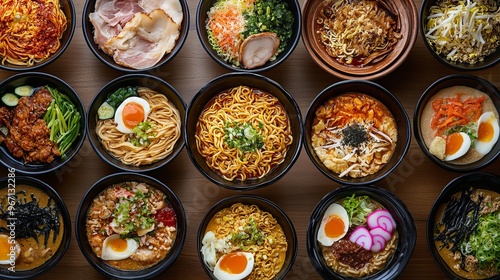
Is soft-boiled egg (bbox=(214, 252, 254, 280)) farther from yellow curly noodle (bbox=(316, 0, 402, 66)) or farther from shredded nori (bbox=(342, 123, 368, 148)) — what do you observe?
yellow curly noodle (bbox=(316, 0, 402, 66))

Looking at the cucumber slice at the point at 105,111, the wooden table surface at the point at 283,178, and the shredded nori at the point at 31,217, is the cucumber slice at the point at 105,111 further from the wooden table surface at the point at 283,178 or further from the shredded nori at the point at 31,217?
the shredded nori at the point at 31,217

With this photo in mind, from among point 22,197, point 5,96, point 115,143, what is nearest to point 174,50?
point 115,143

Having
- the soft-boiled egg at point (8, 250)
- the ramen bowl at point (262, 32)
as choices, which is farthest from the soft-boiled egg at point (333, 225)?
the soft-boiled egg at point (8, 250)

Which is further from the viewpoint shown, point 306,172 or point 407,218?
point 306,172

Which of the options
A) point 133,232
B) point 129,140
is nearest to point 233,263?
point 133,232

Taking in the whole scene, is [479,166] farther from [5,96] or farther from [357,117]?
[5,96]

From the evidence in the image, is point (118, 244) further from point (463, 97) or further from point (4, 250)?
point (463, 97)

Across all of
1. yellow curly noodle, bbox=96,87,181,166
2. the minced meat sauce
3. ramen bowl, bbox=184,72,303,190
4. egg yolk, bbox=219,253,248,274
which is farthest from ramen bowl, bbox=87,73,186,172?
the minced meat sauce
